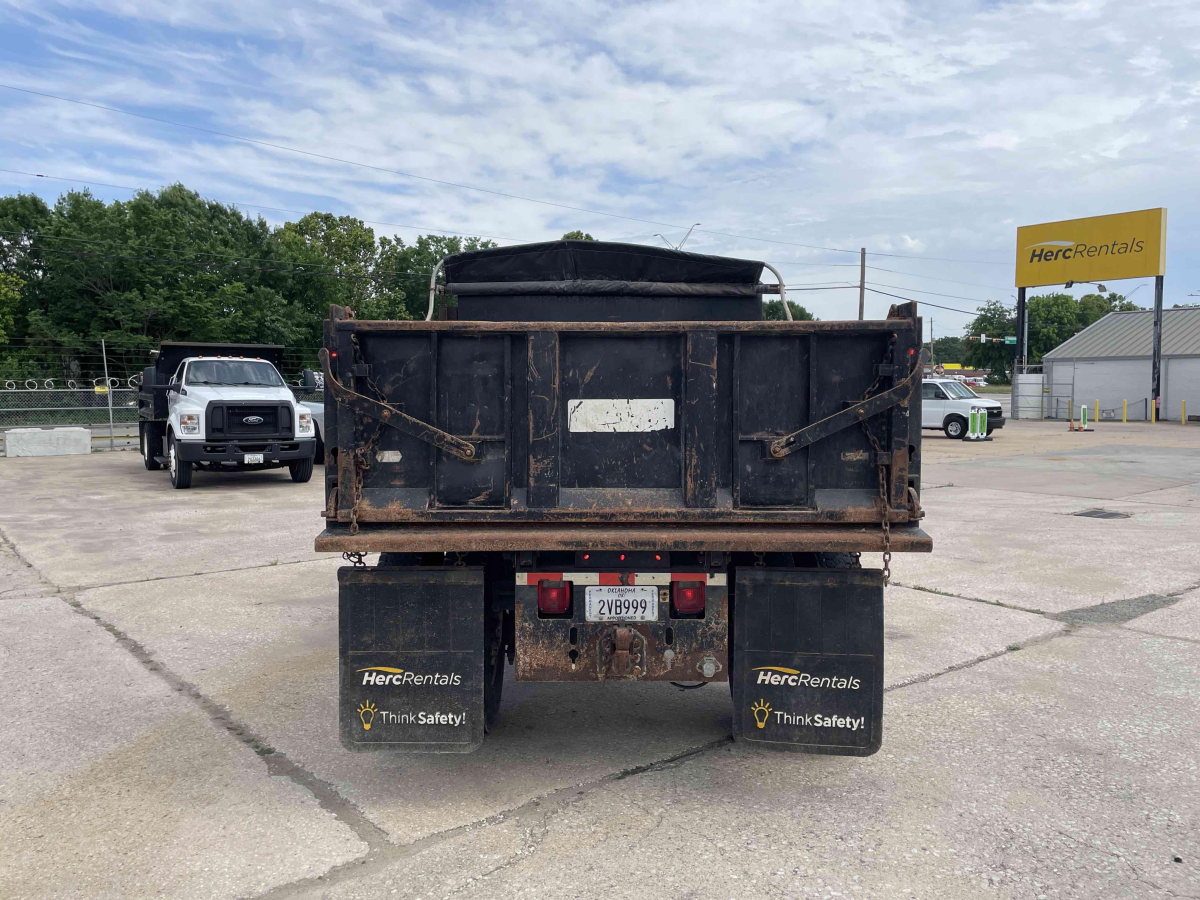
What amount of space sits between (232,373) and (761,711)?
45.6ft

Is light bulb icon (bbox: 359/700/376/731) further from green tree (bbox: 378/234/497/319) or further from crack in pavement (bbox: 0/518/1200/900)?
green tree (bbox: 378/234/497/319)

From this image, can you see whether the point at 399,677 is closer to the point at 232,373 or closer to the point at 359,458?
the point at 359,458

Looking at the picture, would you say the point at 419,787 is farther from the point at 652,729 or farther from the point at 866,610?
the point at 866,610

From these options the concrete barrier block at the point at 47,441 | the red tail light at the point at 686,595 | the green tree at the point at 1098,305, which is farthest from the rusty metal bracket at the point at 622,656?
the green tree at the point at 1098,305

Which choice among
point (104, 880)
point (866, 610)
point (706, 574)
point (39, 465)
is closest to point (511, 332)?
point (706, 574)

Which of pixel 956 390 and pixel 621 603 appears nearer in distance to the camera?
pixel 621 603

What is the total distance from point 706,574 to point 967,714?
1.93 meters

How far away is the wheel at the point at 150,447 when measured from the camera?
16.9 meters

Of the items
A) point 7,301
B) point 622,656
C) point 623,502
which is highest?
point 7,301

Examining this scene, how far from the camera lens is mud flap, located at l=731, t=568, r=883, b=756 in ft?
11.6

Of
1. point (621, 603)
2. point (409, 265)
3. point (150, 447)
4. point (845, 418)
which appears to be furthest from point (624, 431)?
point (409, 265)

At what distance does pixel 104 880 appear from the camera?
293 cm

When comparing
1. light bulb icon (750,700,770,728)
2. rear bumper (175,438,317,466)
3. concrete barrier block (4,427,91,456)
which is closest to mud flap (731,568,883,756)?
light bulb icon (750,700,770,728)

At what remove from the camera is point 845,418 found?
3.42m
